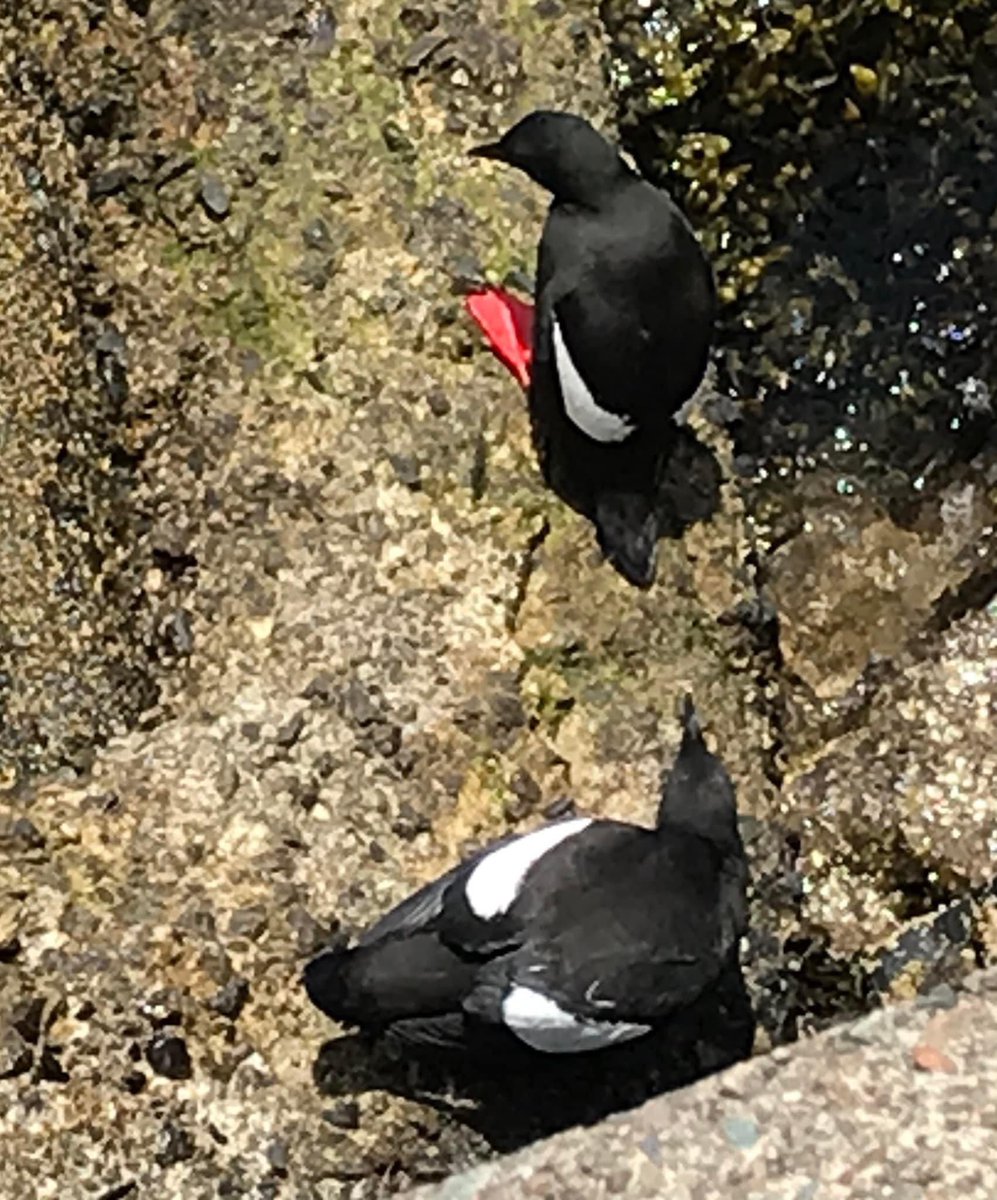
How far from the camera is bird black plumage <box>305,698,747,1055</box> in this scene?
3627 millimetres

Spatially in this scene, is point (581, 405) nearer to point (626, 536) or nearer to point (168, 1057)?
point (626, 536)

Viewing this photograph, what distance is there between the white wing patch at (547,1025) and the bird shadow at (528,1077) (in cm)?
13

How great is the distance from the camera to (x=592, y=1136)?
3148 millimetres

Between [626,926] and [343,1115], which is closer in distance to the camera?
[626,926]

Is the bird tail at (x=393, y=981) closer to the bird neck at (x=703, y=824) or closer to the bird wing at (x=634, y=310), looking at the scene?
the bird neck at (x=703, y=824)

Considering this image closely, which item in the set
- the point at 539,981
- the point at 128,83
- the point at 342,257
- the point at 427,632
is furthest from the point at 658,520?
the point at 128,83

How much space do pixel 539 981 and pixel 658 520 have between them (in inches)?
47.4

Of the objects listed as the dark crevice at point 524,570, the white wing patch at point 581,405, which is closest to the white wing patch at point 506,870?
the dark crevice at point 524,570

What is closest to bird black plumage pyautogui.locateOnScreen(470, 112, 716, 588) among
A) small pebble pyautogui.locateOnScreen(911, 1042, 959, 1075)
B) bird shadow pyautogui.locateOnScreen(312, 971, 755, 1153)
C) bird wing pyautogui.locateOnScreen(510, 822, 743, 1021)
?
bird wing pyautogui.locateOnScreen(510, 822, 743, 1021)

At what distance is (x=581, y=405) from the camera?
4176 mm

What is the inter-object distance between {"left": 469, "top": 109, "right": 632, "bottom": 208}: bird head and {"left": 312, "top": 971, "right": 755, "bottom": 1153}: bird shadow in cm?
160

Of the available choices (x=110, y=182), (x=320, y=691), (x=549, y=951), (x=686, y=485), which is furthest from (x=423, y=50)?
(x=549, y=951)

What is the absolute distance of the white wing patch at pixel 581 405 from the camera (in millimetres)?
4148

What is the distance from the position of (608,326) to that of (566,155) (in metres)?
0.39
